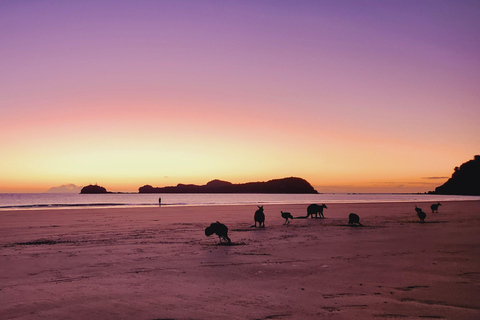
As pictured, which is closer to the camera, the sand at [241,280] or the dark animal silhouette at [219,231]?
the sand at [241,280]

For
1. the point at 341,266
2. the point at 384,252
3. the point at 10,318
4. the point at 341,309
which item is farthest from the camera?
the point at 384,252

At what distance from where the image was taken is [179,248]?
48.4 ft

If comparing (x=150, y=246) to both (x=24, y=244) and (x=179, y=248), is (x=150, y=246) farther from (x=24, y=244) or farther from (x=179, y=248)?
(x=24, y=244)

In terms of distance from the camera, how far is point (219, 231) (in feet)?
53.8

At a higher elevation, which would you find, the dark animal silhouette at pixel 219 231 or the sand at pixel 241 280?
the dark animal silhouette at pixel 219 231

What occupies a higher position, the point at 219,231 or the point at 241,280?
the point at 219,231

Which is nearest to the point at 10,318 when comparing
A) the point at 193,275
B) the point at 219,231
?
the point at 193,275

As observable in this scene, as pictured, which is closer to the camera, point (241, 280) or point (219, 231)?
point (241, 280)

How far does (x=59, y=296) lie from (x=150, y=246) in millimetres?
7311

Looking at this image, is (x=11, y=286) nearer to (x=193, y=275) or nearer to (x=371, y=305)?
(x=193, y=275)

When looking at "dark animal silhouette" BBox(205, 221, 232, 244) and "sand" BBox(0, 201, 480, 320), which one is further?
"dark animal silhouette" BBox(205, 221, 232, 244)

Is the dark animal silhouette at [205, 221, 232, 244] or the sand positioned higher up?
the dark animal silhouette at [205, 221, 232, 244]

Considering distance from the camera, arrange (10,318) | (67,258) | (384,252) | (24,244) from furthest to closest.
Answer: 1. (24,244)
2. (384,252)
3. (67,258)
4. (10,318)

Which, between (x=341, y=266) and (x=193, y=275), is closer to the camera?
(x=193, y=275)
